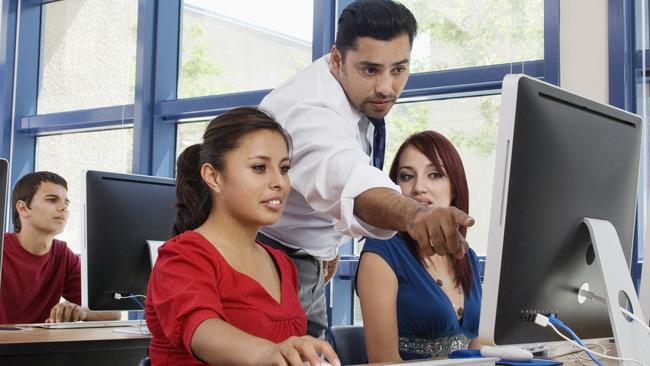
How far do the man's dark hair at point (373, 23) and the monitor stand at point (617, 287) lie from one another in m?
0.69

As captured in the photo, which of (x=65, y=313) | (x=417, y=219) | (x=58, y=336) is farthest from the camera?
(x=65, y=313)

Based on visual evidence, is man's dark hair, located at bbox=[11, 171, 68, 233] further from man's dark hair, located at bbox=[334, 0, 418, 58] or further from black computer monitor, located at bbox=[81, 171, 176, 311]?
man's dark hair, located at bbox=[334, 0, 418, 58]

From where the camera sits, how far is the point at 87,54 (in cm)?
501

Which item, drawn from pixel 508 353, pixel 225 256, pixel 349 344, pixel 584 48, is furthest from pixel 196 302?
pixel 584 48

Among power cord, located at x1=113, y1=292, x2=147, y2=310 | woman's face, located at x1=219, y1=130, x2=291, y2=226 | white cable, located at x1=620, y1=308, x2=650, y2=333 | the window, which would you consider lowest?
power cord, located at x1=113, y1=292, x2=147, y2=310

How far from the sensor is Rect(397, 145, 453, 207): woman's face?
2.21m

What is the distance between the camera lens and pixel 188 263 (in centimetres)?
143

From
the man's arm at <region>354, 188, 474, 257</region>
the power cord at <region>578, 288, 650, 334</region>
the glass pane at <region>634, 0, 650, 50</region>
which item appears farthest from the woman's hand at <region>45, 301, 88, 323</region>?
the glass pane at <region>634, 0, 650, 50</region>

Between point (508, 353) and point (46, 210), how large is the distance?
2523 millimetres

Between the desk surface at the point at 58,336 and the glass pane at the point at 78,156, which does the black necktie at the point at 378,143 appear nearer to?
the desk surface at the point at 58,336

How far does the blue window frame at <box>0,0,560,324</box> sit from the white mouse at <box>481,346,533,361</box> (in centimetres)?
189

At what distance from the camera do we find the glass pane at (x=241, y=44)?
4051mm

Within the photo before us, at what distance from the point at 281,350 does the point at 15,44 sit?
15.5 feet

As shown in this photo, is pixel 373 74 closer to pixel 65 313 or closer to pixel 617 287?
pixel 617 287
